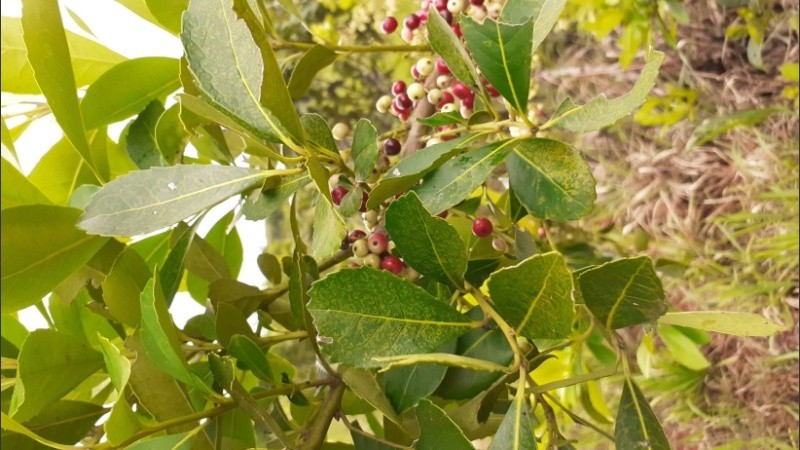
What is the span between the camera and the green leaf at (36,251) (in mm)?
389

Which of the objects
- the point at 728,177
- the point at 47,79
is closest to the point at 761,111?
the point at 728,177

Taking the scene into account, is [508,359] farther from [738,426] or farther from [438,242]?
[738,426]

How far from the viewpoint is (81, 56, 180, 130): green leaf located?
1.64ft

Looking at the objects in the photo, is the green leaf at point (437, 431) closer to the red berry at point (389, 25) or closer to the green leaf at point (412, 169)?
the green leaf at point (412, 169)

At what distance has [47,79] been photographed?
1.29ft

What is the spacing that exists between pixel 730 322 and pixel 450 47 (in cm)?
18

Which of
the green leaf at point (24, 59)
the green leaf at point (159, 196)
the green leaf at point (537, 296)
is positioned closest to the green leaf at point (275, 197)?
the green leaf at point (159, 196)

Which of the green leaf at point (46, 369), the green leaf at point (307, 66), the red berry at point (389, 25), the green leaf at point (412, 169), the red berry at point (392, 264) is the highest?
the green leaf at point (307, 66)

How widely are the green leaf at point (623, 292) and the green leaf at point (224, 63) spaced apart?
158 mm

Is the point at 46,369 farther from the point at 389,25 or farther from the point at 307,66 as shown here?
the point at 389,25

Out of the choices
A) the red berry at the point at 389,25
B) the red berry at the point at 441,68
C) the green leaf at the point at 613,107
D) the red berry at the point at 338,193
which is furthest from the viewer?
the red berry at the point at 389,25

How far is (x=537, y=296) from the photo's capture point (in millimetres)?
323

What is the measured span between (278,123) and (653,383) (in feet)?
4.07

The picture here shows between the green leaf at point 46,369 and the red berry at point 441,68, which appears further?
the red berry at point 441,68
